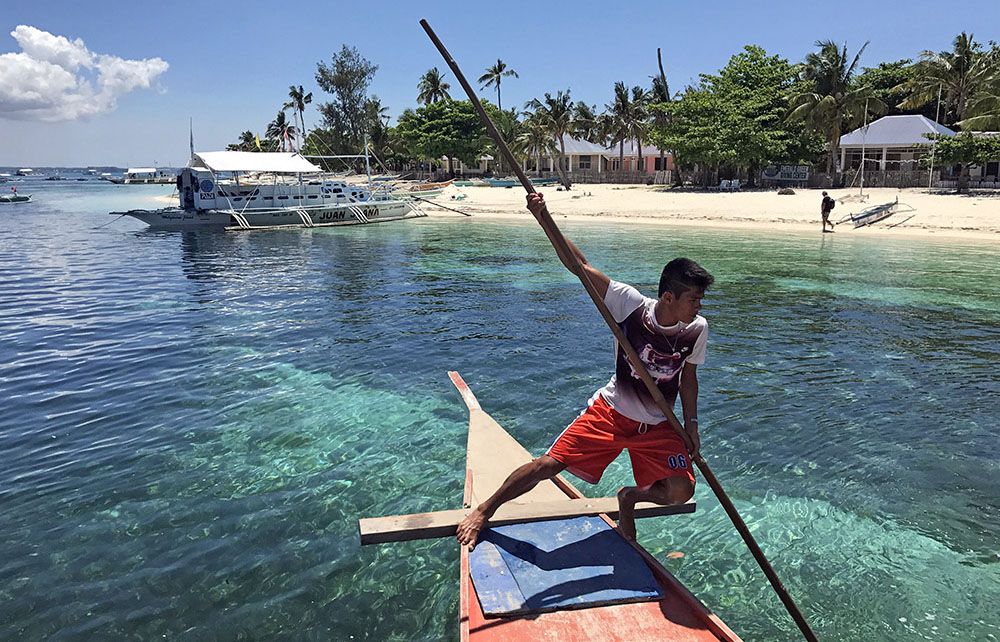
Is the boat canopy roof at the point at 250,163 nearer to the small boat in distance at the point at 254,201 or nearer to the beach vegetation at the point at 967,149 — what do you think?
the small boat in distance at the point at 254,201

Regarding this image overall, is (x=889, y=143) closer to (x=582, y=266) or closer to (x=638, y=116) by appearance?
(x=638, y=116)

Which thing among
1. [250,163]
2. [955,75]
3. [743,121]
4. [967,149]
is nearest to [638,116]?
[743,121]

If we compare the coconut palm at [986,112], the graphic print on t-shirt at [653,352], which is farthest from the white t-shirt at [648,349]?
the coconut palm at [986,112]

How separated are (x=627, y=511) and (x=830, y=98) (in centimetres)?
4884

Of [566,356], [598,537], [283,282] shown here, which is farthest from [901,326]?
[283,282]

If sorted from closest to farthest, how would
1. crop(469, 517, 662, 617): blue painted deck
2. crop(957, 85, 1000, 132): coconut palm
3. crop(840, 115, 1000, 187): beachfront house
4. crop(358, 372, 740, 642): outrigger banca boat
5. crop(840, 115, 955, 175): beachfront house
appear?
crop(358, 372, 740, 642): outrigger banca boat → crop(469, 517, 662, 617): blue painted deck → crop(957, 85, 1000, 132): coconut palm → crop(840, 115, 1000, 187): beachfront house → crop(840, 115, 955, 175): beachfront house

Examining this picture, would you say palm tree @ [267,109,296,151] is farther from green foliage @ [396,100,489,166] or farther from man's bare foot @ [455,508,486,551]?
man's bare foot @ [455,508,486,551]

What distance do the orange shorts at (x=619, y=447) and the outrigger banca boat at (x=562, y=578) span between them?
0.54m

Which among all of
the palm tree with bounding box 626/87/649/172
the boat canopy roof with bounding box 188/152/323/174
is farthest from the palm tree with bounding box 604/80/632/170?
the boat canopy roof with bounding box 188/152/323/174

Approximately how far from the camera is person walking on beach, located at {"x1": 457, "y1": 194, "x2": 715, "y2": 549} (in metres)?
4.18

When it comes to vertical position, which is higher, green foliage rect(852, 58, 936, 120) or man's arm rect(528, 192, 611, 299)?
green foliage rect(852, 58, 936, 120)

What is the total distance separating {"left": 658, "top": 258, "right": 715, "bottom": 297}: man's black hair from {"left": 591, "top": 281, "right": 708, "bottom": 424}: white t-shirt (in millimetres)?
222

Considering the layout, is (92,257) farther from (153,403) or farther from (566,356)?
(566,356)

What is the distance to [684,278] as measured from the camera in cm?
394
